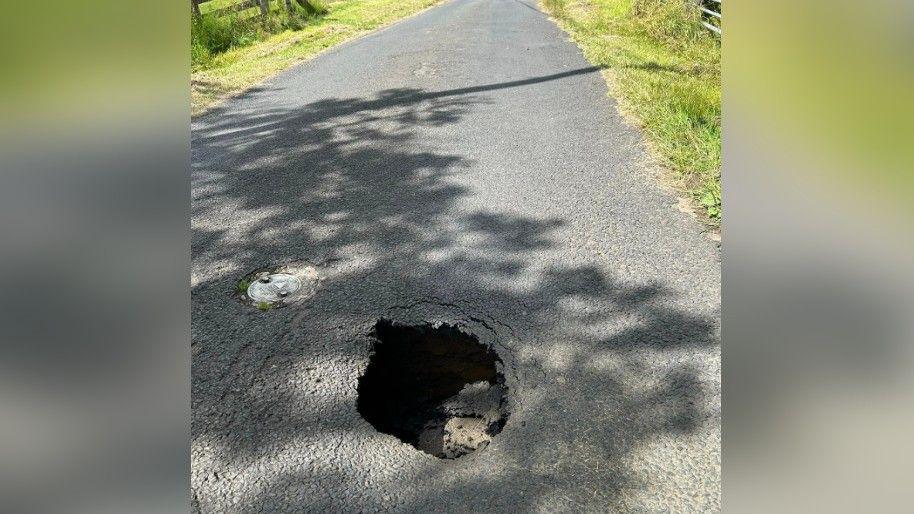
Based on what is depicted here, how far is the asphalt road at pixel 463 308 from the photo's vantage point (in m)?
2.31

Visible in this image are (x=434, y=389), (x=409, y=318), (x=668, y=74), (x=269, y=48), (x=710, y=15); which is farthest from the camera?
(x=269, y=48)

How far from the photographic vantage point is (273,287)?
3.51 meters

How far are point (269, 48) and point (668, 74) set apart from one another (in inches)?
295

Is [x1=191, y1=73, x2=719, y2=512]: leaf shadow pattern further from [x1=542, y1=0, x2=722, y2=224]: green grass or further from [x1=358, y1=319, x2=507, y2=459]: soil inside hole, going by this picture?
[x1=542, y1=0, x2=722, y2=224]: green grass

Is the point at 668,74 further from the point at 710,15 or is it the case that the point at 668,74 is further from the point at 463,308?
the point at 463,308

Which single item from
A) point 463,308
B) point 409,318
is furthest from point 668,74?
point 409,318

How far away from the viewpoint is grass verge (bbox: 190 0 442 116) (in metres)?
8.81

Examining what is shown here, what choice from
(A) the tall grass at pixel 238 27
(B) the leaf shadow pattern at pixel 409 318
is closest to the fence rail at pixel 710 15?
(B) the leaf shadow pattern at pixel 409 318

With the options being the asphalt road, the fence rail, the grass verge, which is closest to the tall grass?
the grass verge

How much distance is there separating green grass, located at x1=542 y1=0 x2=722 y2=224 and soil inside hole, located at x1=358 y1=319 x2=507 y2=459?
1.55 m

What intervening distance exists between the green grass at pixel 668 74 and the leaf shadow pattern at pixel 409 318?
1.22 meters
